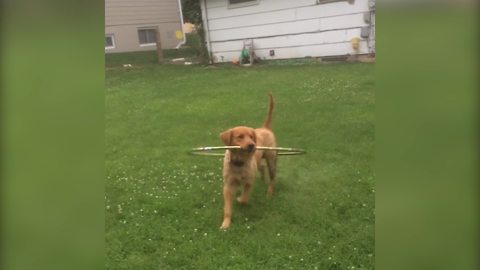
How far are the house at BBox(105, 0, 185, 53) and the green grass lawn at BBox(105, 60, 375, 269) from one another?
6.12 feet

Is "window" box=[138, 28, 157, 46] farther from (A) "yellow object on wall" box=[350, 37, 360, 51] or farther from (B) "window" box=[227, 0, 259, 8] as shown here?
(A) "yellow object on wall" box=[350, 37, 360, 51]

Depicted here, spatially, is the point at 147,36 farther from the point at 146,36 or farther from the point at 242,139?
the point at 242,139

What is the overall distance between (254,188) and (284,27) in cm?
898

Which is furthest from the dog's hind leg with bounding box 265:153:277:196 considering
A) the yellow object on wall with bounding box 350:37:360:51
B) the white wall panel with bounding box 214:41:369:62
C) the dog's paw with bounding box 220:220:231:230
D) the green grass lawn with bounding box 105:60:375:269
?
the white wall panel with bounding box 214:41:369:62

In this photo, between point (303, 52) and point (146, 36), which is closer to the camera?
point (303, 52)

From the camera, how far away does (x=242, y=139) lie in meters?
4.28

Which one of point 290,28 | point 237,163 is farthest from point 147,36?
point 237,163

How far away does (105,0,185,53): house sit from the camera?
→ 429 inches
